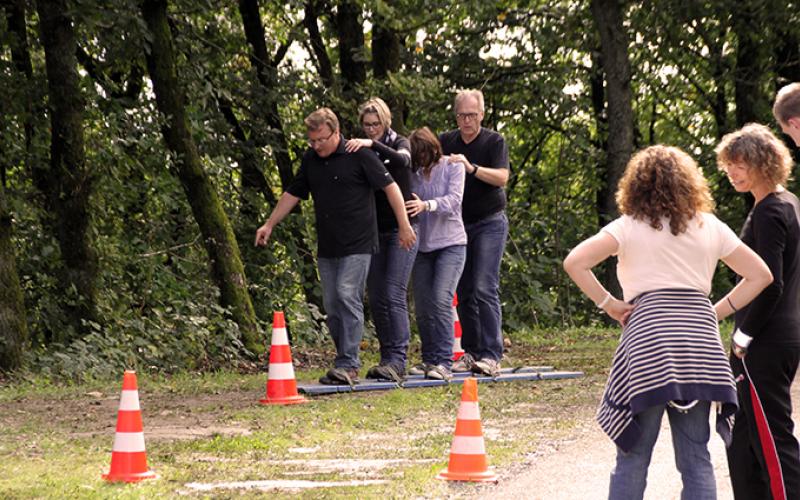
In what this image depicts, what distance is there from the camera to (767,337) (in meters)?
5.59

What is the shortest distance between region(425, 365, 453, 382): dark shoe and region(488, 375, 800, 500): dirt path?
2.55 m

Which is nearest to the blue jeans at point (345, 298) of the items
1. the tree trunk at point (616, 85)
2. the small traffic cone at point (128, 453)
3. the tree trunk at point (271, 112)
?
the small traffic cone at point (128, 453)

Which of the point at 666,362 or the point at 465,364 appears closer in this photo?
the point at 666,362

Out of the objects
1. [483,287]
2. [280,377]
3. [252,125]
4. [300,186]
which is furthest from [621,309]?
[252,125]

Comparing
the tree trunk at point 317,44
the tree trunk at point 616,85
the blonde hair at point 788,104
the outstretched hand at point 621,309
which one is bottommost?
the outstretched hand at point 621,309

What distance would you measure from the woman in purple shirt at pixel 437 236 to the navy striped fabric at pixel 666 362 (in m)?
5.68

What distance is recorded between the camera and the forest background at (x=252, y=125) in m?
15.2

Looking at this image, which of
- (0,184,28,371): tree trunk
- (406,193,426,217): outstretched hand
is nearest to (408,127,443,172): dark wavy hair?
(406,193,426,217): outstretched hand

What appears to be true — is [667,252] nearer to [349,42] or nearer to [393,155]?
[393,155]

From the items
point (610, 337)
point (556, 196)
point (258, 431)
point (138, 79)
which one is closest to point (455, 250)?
point (258, 431)

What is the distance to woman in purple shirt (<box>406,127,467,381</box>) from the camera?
10.8 meters

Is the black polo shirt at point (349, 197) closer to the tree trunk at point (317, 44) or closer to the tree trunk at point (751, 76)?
the tree trunk at point (751, 76)

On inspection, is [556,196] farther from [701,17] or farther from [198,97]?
[198,97]

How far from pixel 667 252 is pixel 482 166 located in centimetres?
613
